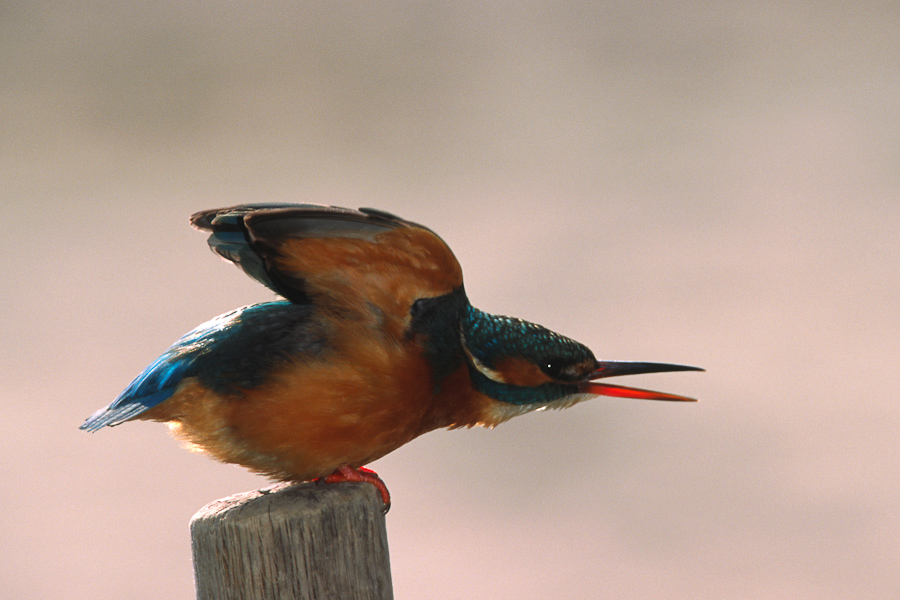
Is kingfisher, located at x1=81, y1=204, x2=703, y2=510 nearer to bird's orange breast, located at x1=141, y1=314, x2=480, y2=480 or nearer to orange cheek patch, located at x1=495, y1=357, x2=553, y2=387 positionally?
bird's orange breast, located at x1=141, y1=314, x2=480, y2=480

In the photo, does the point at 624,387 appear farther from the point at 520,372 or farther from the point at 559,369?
the point at 520,372

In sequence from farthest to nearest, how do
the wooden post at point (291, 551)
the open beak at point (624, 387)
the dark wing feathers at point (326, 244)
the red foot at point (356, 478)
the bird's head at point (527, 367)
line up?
the open beak at point (624, 387) < the bird's head at point (527, 367) < the red foot at point (356, 478) < the dark wing feathers at point (326, 244) < the wooden post at point (291, 551)

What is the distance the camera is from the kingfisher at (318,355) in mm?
2145

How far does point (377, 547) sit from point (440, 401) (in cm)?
47

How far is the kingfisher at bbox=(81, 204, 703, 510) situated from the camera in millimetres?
2145

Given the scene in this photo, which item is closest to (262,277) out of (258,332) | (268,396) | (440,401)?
(258,332)

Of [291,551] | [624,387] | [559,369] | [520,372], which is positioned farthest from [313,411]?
[624,387]

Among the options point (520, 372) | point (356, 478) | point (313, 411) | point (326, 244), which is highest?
point (326, 244)

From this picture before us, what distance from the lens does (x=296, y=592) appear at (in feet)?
6.22

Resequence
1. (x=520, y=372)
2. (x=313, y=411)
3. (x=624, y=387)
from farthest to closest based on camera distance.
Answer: (x=624, y=387), (x=520, y=372), (x=313, y=411)

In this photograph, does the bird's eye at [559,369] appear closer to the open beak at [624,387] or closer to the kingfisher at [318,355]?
the open beak at [624,387]

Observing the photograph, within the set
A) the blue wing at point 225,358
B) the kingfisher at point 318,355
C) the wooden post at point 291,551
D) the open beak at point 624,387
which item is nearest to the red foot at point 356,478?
the kingfisher at point 318,355

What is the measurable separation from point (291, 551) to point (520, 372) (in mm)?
816

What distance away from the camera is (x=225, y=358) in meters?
2.16
